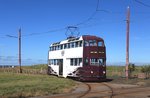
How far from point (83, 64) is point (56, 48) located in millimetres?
10000

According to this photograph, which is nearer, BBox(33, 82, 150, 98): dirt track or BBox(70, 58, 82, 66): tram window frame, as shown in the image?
BBox(33, 82, 150, 98): dirt track

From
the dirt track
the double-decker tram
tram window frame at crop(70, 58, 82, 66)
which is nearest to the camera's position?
the dirt track

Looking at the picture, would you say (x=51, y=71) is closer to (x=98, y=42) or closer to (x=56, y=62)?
(x=56, y=62)

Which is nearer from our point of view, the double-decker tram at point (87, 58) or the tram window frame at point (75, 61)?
the double-decker tram at point (87, 58)

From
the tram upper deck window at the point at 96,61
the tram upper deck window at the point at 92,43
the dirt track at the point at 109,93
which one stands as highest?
the tram upper deck window at the point at 92,43

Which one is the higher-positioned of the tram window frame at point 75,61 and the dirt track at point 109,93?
the tram window frame at point 75,61

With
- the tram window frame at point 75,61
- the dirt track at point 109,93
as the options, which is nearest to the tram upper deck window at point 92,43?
the tram window frame at point 75,61

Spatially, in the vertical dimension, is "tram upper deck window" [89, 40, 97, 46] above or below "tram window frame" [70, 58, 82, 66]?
above

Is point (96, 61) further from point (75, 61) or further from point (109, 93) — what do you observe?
point (109, 93)

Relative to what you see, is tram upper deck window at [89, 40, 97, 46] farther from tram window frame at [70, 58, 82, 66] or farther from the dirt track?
the dirt track

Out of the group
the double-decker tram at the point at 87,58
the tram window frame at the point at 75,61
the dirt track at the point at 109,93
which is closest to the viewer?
the dirt track at the point at 109,93

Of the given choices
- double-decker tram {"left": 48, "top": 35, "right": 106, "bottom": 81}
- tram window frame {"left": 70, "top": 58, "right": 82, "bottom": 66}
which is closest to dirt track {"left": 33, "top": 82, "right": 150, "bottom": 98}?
double-decker tram {"left": 48, "top": 35, "right": 106, "bottom": 81}

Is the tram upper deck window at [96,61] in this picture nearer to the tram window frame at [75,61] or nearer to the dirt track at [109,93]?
the tram window frame at [75,61]

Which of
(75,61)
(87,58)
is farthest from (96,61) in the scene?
(75,61)
